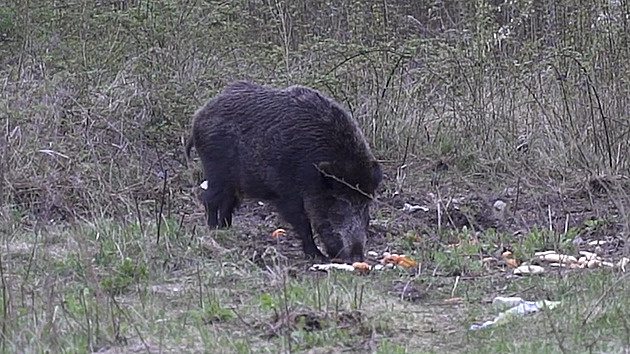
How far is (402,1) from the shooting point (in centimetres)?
1339

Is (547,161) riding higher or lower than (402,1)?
lower

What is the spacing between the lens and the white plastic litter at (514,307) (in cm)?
553

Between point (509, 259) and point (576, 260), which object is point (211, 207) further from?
point (576, 260)

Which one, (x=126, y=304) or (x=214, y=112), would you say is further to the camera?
(x=214, y=112)

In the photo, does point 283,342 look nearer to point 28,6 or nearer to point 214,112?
point 214,112

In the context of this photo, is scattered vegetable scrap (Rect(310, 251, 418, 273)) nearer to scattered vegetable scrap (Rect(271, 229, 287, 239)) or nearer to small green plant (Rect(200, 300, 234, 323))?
scattered vegetable scrap (Rect(271, 229, 287, 239))

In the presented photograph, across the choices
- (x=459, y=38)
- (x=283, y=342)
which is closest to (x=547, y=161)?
(x=459, y=38)

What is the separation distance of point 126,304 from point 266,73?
5.83 metres

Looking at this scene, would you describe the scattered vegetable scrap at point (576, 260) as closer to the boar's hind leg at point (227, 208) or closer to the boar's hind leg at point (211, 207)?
the boar's hind leg at point (227, 208)

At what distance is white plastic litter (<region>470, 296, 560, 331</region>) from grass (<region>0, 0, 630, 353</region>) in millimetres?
76

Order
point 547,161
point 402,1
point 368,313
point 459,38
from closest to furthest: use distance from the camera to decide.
A: point 368,313
point 547,161
point 459,38
point 402,1

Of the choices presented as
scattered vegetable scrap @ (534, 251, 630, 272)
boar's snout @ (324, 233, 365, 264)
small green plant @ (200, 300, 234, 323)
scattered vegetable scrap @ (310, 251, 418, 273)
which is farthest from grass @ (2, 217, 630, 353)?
boar's snout @ (324, 233, 365, 264)

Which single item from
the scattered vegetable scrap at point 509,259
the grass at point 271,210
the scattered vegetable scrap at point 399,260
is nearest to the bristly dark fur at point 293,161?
the scattered vegetable scrap at point 399,260

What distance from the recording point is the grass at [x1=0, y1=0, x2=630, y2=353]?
5355mm
